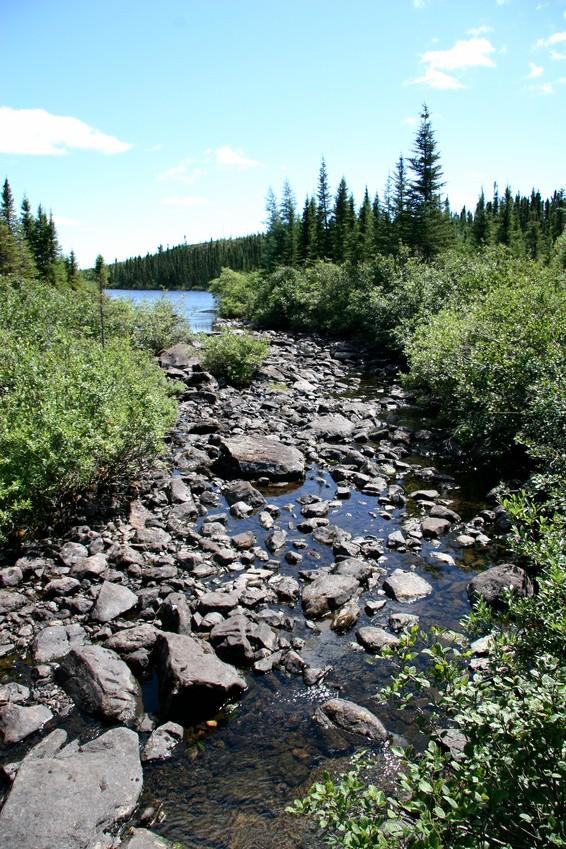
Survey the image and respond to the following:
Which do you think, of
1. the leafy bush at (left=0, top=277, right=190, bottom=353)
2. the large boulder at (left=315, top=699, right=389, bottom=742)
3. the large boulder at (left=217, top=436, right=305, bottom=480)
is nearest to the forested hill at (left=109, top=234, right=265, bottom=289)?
the leafy bush at (left=0, top=277, right=190, bottom=353)

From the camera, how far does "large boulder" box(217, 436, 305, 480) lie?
14531mm

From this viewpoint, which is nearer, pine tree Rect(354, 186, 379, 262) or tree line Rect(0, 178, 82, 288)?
pine tree Rect(354, 186, 379, 262)

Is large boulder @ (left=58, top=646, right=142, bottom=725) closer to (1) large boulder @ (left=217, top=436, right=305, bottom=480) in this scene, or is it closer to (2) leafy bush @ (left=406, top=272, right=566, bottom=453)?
(1) large boulder @ (left=217, top=436, right=305, bottom=480)

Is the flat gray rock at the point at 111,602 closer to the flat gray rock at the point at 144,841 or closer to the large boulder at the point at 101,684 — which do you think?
the large boulder at the point at 101,684

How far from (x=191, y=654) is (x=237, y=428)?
38.4 feet

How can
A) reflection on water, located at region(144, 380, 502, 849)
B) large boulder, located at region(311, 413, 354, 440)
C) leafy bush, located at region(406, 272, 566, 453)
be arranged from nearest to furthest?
reflection on water, located at region(144, 380, 502, 849) → leafy bush, located at region(406, 272, 566, 453) → large boulder, located at region(311, 413, 354, 440)

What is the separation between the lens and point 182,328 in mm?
31578

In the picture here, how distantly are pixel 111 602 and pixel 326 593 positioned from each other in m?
3.30

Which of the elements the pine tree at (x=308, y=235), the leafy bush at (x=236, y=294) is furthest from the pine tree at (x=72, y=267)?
the pine tree at (x=308, y=235)

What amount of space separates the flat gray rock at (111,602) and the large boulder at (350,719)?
132 inches

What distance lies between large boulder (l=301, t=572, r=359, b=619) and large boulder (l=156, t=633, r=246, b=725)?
5.94 ft

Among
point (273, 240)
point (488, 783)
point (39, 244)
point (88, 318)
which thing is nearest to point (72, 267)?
point (39, 244)

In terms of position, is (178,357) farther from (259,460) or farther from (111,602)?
(111,602)

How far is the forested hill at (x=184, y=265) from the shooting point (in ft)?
490
